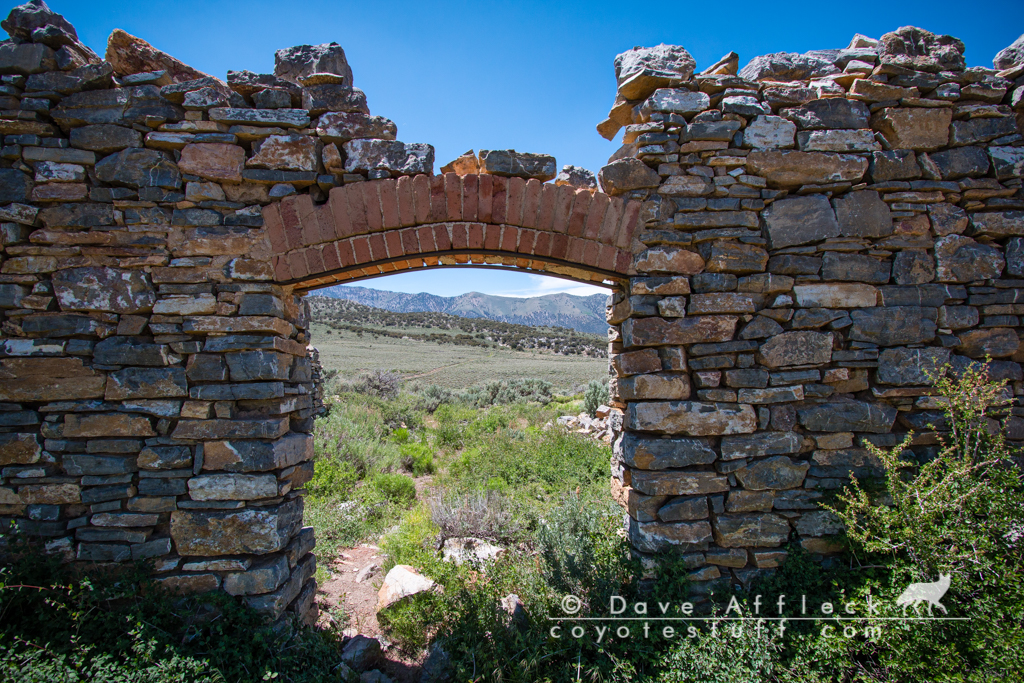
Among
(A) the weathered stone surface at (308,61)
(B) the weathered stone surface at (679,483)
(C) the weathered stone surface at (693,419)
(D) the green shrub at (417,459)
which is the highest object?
(A) the weathered stone surface at (308,61)

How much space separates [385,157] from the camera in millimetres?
3006

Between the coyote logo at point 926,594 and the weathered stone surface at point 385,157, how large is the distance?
4.22 m

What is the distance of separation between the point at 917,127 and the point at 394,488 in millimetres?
6766

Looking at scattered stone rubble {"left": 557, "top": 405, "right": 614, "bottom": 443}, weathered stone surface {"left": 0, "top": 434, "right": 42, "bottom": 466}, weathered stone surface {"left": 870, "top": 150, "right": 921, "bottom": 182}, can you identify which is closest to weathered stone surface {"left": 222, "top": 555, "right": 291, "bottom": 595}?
weathered stone surface {"left": 0, "top": 434, "right": 42, "bottom": 466}

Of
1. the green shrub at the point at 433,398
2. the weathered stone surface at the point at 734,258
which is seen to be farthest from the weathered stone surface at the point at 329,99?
the green shrub at the point at 433,398

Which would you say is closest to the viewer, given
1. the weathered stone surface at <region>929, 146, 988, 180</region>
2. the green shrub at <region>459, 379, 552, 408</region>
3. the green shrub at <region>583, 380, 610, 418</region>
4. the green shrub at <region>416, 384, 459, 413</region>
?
the weathered stone surface at <region>929, 146, 988, 180</region>

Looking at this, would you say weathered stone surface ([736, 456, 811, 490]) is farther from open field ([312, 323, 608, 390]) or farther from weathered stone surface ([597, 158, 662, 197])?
open field ([312, 323, 608, 390])

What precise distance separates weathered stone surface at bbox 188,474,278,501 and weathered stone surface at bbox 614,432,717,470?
2551mm

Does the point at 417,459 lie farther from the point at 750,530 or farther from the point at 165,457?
the point at 750,530

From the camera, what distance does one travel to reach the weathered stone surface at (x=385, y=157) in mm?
3000

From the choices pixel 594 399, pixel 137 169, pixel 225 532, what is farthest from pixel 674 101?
pixel 594 399

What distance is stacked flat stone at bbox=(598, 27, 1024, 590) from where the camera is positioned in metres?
3.00

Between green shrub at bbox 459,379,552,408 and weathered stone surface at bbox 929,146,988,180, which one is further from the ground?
weathered stone surface at bbox 929,146,988,180

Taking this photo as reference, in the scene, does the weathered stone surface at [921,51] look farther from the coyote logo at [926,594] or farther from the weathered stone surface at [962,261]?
the coyote logo at [926,594]
